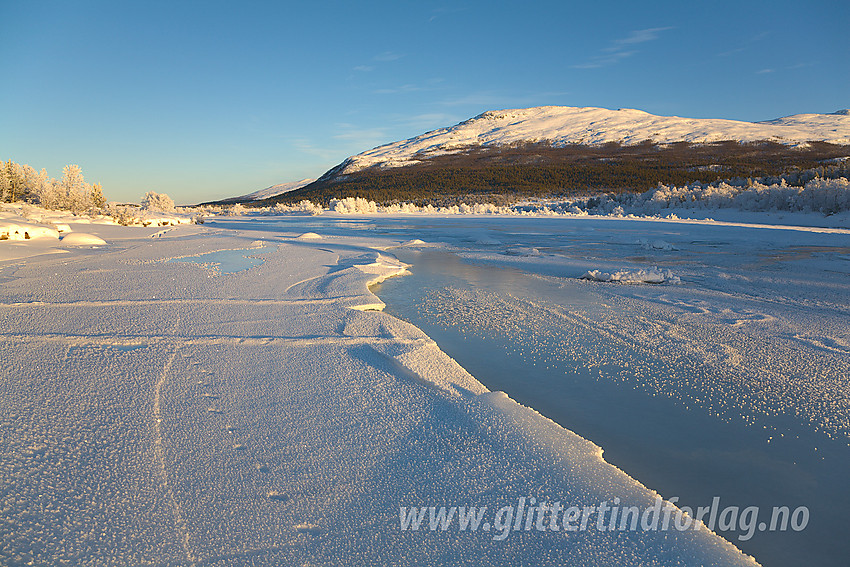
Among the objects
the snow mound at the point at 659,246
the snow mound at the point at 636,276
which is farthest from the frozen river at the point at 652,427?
the snow mound at the point at 659,246

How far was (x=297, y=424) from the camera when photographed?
1.88 meters

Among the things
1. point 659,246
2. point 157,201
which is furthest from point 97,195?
point 659,246

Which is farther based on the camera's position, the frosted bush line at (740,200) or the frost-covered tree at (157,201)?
the frost-covered tree at (157,201)

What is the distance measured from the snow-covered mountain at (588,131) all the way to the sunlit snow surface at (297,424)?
65.1 metres

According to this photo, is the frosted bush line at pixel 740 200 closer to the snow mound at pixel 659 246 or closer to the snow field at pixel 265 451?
the snow mound at pixel 659 246

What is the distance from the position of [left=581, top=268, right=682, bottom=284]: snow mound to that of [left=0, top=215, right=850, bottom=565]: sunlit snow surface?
0.96m

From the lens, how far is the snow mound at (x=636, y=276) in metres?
5.22

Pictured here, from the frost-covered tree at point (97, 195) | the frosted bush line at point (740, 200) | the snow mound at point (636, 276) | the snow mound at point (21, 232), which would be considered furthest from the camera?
the frost-covered tree at point (97, 195)

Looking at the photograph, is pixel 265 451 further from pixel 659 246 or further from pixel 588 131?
pixel 588 131

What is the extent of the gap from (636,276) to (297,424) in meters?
4.59

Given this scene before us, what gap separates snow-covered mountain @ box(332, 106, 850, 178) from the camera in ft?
200

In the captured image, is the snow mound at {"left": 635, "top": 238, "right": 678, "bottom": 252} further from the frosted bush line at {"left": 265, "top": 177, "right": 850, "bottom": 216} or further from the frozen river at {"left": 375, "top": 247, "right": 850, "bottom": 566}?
the frosted bush line at {"left": 265, "top": 177, "right": 850, "bottom": 216}

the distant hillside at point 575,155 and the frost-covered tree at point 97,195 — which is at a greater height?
the distant hillside at point 575,155

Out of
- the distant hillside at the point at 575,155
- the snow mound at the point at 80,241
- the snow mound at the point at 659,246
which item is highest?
the distant hillside at the point at 575,155
